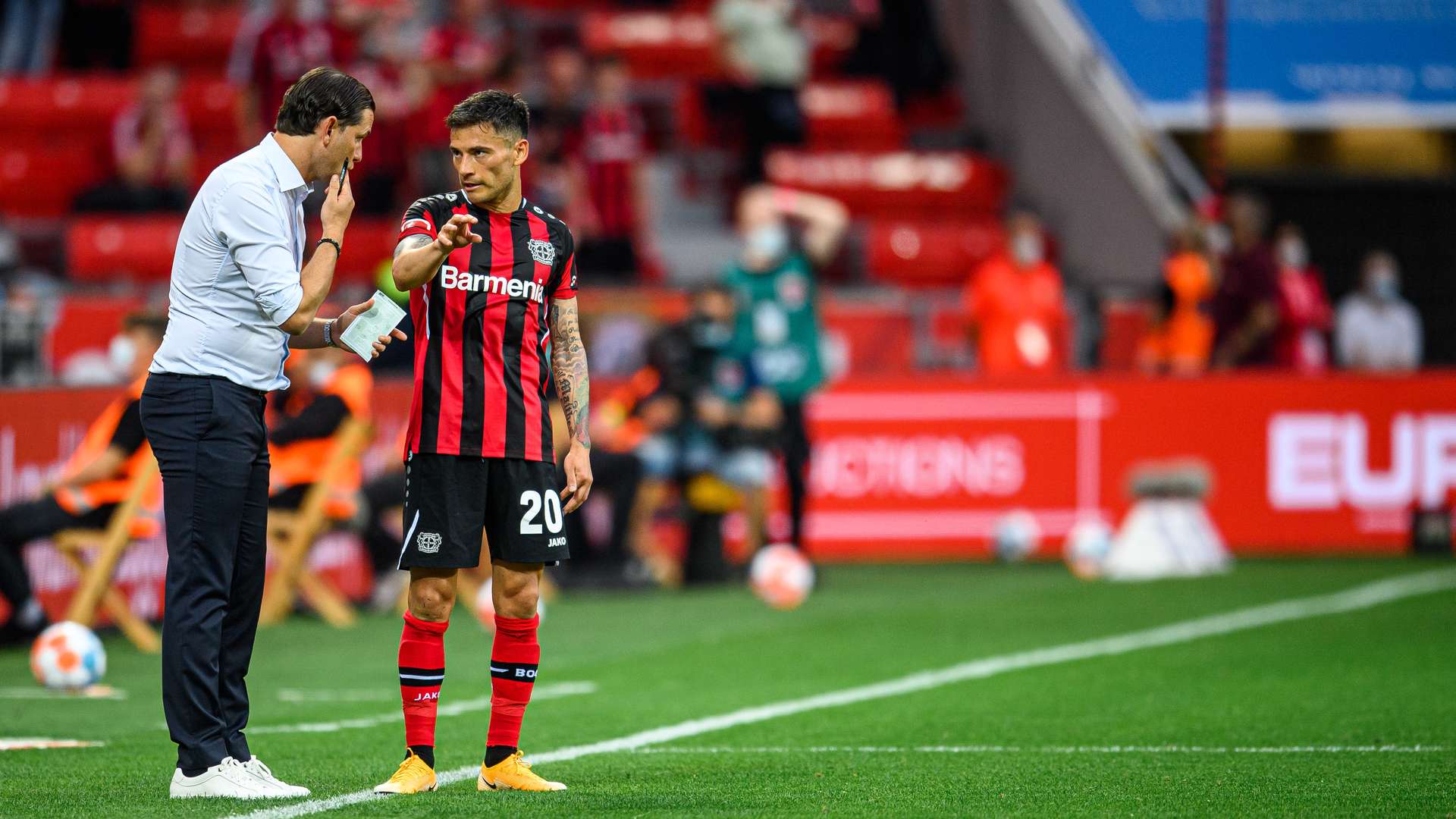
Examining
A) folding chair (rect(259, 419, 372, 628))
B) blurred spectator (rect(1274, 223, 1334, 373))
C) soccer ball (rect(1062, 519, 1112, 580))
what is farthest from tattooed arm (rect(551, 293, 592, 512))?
blurred spectator (rect(1274, 223, 1334, 373))

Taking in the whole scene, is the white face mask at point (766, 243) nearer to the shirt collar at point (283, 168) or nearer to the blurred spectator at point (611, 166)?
the blurred spectator at point (611, 166)

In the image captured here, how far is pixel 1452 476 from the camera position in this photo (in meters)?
17.6

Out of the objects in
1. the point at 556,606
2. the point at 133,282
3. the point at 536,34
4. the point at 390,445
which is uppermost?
the point at 536,34

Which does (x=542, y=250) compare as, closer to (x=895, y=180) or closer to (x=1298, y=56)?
(x=895, y=180)

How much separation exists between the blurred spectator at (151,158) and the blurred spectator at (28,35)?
3.36m

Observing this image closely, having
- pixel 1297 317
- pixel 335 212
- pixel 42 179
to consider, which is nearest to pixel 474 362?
pixel 335 212

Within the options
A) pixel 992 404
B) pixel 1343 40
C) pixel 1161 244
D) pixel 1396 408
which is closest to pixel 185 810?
pixel 992 404

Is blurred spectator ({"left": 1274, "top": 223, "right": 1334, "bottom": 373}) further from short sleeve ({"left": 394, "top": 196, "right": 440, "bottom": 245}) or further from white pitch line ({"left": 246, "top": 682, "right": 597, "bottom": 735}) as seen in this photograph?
short sleeve ({"left": 394, "top": 196, "right": 440, "bottom": 245})

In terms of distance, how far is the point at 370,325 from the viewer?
21.2 ft

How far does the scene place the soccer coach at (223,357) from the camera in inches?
255

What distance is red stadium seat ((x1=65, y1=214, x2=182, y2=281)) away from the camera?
60.6 ft

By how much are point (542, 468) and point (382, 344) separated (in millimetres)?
616

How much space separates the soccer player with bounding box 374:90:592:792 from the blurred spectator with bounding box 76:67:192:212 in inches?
495

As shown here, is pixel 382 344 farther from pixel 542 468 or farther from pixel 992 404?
pixel 992 404
